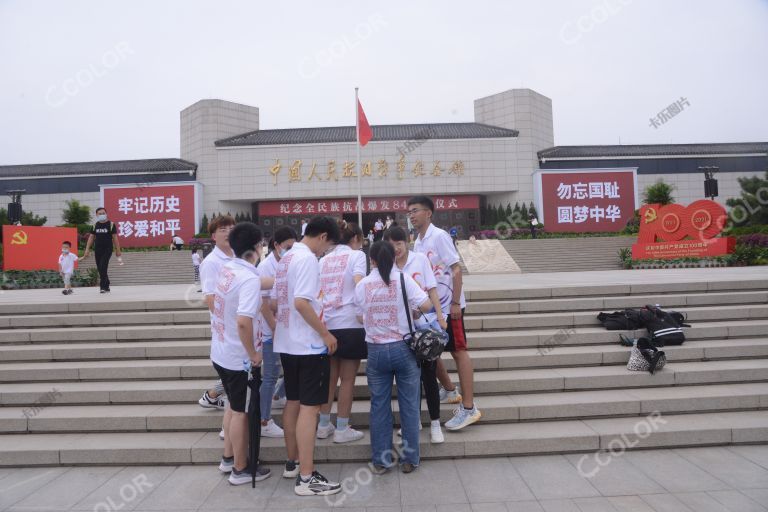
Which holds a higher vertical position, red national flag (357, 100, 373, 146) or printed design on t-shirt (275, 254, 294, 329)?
red national flag (357, 100, 373, 146)

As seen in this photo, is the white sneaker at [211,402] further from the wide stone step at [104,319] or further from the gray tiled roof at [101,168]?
the gray tiled roof at [101,168]

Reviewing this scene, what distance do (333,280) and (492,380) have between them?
1866mm

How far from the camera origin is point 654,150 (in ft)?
96.7

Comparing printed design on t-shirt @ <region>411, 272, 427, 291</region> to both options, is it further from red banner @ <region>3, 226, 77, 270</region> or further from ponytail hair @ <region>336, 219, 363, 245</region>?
red banner @ <region>3, 226, 77, 270</region>

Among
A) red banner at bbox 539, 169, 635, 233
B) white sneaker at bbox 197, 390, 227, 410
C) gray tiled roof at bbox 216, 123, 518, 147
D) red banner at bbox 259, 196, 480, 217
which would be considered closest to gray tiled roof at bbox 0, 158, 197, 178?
gray tiled roof at bbox 216, 123, 518, 147

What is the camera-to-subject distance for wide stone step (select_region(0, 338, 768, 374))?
4520mm

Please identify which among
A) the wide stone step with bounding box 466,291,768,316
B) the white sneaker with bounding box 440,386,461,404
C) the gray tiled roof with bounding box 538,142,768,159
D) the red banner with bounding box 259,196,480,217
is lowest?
the white sneaker with bounding box 440,386,461,404

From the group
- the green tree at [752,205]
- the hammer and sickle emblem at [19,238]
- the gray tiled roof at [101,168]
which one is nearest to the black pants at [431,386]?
the hammer and sickle emblem at [19,238]

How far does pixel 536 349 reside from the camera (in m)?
4.80

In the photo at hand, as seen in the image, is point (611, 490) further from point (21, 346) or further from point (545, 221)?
point (545, 221)

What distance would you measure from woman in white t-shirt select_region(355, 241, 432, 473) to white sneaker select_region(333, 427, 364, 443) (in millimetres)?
354

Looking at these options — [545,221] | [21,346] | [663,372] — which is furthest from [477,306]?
[545,221]

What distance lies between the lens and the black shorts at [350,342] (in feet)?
11.2

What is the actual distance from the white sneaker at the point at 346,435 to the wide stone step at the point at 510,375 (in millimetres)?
612
